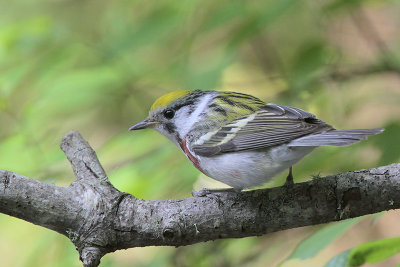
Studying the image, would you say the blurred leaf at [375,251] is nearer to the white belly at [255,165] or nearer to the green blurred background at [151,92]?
the green blurred background at [151,92]

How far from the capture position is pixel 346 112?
3.98 metres

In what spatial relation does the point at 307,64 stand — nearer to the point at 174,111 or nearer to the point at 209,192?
the point at 174,111

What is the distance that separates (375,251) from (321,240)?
31 centimetres

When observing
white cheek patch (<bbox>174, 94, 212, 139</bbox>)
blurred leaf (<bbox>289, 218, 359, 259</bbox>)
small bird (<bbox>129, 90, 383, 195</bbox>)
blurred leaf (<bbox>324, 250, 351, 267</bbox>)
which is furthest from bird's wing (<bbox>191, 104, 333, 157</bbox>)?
blurred leaf (<bbox>324, 250, 351, 267</bbox>)

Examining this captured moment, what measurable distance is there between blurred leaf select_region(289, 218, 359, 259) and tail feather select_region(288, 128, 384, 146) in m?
0.44

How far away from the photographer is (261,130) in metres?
3.04

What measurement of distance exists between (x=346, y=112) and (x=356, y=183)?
1.60 metres

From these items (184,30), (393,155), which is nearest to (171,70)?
(184,30)

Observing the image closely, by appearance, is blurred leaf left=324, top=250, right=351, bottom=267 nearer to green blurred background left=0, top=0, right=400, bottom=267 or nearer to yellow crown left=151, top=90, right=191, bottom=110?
green blurred background left=0, top=0, right=400, bottom=267

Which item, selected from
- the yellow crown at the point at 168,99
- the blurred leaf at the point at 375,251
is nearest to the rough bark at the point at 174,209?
the blurred leaf at the point at 375,251

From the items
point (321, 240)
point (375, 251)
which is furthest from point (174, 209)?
point (375, 251)

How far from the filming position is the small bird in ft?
9.25

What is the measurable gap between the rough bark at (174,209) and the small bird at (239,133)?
219 mm

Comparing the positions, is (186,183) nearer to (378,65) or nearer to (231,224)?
(231,224)
